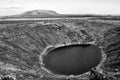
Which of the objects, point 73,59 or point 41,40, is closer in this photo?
point 73,59

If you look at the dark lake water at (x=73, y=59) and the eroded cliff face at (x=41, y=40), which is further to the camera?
the dark lake water at (x=73, y=59)

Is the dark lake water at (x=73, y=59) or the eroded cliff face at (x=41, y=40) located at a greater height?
the eroded cliff face at (x=41, y=40)

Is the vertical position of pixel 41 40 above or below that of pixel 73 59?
above

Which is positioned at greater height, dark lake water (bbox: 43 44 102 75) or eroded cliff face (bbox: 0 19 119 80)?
eroded cliff face (bbox: 0 19 119 80)

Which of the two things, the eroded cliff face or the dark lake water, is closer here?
the eroded cliff face
